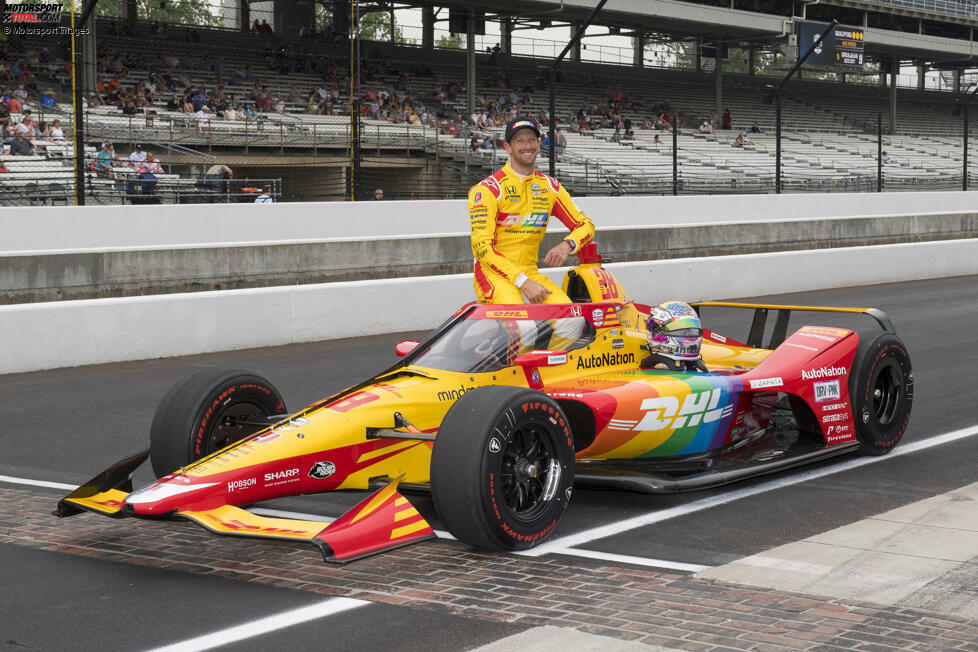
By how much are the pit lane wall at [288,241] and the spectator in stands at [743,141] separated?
14.9m

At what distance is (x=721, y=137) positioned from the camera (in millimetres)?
41156

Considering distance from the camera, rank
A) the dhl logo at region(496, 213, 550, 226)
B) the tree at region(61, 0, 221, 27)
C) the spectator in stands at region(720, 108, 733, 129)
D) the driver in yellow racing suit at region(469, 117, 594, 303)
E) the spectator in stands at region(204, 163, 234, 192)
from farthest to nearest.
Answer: the spectator in stands at region(720, 108, 733, 129) < the tree at region(61, 0, 221, 27) < the spectator in stands at region(204, 163, 234, 192) < the dhl logo at region(496, 213, 550, 226) < the driver in yellow racing suit at region(469, 117, 594, 303)

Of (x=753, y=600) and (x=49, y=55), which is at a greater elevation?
(x=49, y=55)

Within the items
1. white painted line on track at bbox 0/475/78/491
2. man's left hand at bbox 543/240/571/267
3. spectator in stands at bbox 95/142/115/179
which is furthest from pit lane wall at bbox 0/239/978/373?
man's left hand at bbox 543/240/571/267

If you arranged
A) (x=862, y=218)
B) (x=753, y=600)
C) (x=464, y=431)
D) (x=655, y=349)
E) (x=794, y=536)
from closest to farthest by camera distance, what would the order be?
(x=753, y=600) < (x=464, y=431) < (x=794, y=536) < (x=655, y=349) < (x=862, y=218)

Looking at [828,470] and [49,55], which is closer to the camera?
[828,470]

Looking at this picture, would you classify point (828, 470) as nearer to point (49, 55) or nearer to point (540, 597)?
point (540, 597)

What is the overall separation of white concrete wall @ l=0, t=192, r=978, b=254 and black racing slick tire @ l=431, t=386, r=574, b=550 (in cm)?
1037

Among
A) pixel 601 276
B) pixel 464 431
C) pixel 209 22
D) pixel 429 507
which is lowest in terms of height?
pixel 429 507

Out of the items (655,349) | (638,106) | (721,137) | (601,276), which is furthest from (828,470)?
(638,106)

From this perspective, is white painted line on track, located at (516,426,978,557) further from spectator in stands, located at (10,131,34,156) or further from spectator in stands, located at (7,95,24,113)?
spectator in stands, located at (7,95,24,113)

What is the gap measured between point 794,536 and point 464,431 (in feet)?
5.69

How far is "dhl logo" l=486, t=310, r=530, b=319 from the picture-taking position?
682 centimetres

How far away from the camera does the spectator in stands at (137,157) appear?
20859mm
